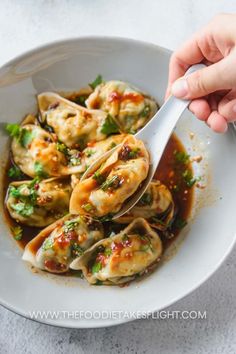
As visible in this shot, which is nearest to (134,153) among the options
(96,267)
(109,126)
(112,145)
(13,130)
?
(112,145)

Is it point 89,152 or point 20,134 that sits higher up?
point 20,134

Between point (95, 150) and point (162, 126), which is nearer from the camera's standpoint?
point (162, 126)

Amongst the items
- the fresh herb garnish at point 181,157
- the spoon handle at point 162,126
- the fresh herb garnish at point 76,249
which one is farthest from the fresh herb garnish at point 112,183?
the fresh herb garnish at point 181,157

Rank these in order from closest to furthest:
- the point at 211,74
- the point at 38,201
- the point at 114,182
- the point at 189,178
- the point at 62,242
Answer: the point at 211,74, the point at 114,182, the point at 62,242, the point at 38,201, the point at 189,178

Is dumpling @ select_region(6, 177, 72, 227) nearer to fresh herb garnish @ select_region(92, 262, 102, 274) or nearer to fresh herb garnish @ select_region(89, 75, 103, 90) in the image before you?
fresh herb garnish @ select_region(92, 262, 102, 274)

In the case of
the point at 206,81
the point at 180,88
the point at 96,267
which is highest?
the point at 206,81

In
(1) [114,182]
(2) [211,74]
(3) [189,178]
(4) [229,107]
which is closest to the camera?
(2) [211,74]

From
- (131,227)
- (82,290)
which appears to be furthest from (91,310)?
(131,227)

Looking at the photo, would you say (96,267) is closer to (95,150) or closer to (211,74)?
(95,150)
